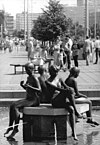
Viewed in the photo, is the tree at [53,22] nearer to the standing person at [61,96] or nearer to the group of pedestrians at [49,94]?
the group of pedestrians at [49,94]

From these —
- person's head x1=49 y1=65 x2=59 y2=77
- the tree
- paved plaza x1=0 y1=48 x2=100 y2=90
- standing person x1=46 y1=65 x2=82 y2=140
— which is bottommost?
paved plaza x1=0 y1=48 x2=100 y2=90

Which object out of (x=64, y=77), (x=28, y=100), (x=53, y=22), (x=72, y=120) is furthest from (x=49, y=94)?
(x=53, y=22)

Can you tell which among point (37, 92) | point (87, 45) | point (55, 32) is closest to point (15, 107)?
point (37, 92)

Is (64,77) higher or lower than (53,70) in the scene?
lower

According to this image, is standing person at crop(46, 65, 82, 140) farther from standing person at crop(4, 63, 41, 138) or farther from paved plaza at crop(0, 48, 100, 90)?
paved plaza at crop(0, 48, 100, 90)

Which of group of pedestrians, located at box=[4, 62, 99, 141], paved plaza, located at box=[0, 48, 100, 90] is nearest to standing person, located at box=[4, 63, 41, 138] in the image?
group of pedestrians, located at box=[4, 62, 99, 141]

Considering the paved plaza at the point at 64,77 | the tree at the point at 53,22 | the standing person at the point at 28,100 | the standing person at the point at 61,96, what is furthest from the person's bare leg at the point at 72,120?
the tree at the point at 53,22

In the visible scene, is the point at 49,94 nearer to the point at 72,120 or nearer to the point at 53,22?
the point at 72,120

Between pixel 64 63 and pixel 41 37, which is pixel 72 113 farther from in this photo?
pixel 41 37

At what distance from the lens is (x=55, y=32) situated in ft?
174

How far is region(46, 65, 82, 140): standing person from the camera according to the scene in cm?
1002

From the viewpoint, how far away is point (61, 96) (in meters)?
10.1

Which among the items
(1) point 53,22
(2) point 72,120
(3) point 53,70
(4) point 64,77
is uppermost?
(1) point 53,22

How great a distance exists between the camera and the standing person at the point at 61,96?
10016mm
